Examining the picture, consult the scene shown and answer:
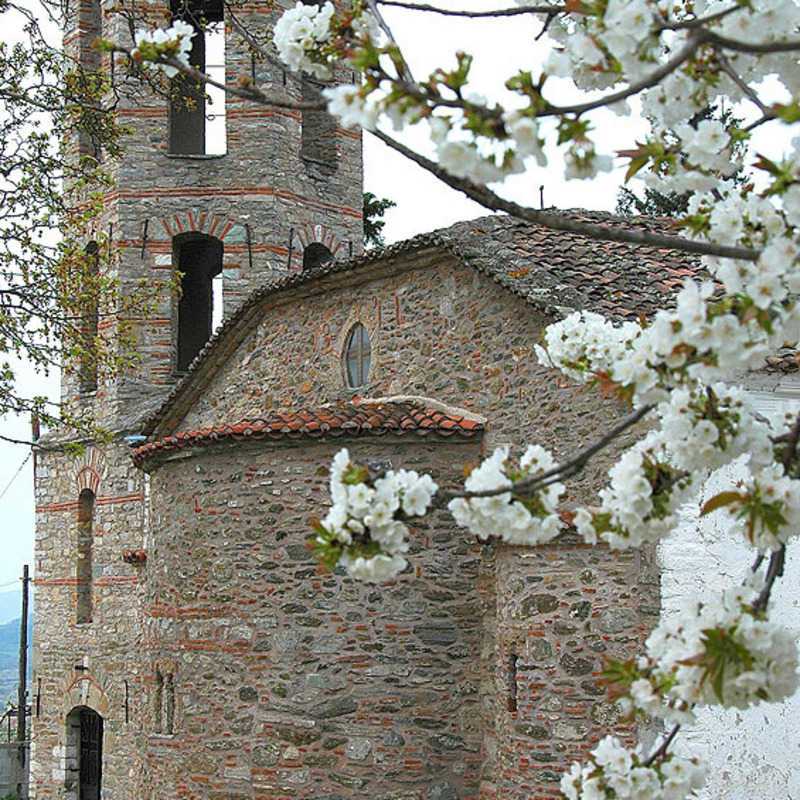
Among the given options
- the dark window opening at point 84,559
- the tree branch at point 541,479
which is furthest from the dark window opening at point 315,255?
the tree branch at point 541,479

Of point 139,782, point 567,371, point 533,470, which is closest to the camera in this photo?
point 533,470

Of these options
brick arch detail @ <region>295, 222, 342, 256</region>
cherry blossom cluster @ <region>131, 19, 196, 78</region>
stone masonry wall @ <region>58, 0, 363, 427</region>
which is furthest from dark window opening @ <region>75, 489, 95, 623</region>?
cherry blossom cluster @ <region>131, 19, 196, 78</region>

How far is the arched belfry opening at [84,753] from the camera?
17.9 metres

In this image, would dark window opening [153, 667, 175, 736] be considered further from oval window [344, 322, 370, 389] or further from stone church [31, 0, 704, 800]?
oval window [344, 322, 370, 389]

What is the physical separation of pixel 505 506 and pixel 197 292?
1525cm

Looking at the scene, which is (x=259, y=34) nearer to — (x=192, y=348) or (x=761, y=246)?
(x=192, y=348)

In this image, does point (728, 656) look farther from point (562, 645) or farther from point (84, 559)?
point (84, 559)

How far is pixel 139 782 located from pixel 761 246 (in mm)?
8289

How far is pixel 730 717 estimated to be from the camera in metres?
7.86

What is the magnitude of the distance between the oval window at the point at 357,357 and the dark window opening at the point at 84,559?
7.93 m

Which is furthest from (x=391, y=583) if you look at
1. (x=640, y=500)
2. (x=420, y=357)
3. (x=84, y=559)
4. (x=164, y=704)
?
(x=84, y=559)

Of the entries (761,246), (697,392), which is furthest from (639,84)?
(697,392)

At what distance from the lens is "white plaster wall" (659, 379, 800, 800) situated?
783 centimetres

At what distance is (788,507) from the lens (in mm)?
3443
